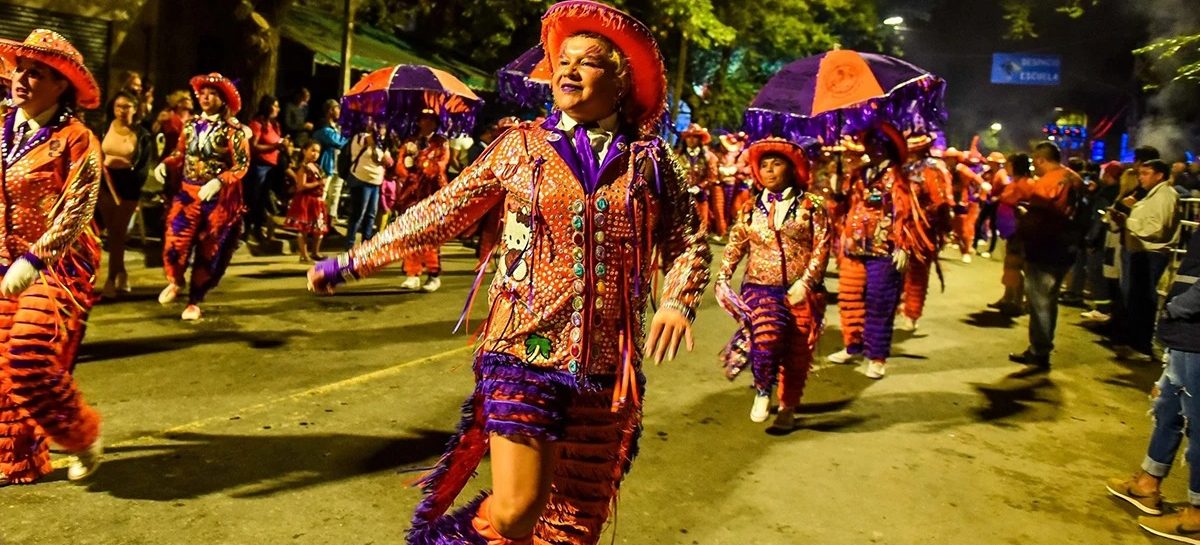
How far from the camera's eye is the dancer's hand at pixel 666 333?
3002 mm

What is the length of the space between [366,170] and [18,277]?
8361 mm

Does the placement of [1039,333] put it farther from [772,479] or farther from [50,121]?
[50,121]

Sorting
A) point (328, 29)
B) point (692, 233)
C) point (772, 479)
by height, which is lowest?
point (772, 479)

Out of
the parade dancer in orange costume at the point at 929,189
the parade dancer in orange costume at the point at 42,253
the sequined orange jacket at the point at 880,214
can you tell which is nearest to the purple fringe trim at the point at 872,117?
the sequined orange jacket at the point at 880,214

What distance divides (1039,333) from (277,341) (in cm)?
713

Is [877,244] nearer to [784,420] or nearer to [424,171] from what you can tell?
[784,420]

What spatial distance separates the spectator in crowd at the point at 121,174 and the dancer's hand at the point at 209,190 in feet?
4.41

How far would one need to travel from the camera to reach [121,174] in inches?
348

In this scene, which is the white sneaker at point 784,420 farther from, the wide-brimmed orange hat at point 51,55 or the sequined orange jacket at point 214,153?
the sequined orange jacket at point 214,153

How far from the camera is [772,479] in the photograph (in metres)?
5.31

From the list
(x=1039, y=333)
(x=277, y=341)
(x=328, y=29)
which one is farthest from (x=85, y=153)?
(x=328, y=29)

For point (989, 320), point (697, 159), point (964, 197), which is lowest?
point (989, 320)

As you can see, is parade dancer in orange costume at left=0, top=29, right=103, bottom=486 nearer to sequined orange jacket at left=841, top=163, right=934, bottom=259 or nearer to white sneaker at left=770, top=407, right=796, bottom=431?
white sneaker at left=770, top=407, right=796, bottom=431

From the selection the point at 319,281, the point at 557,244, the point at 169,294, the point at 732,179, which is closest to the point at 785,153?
the point at 557,244
